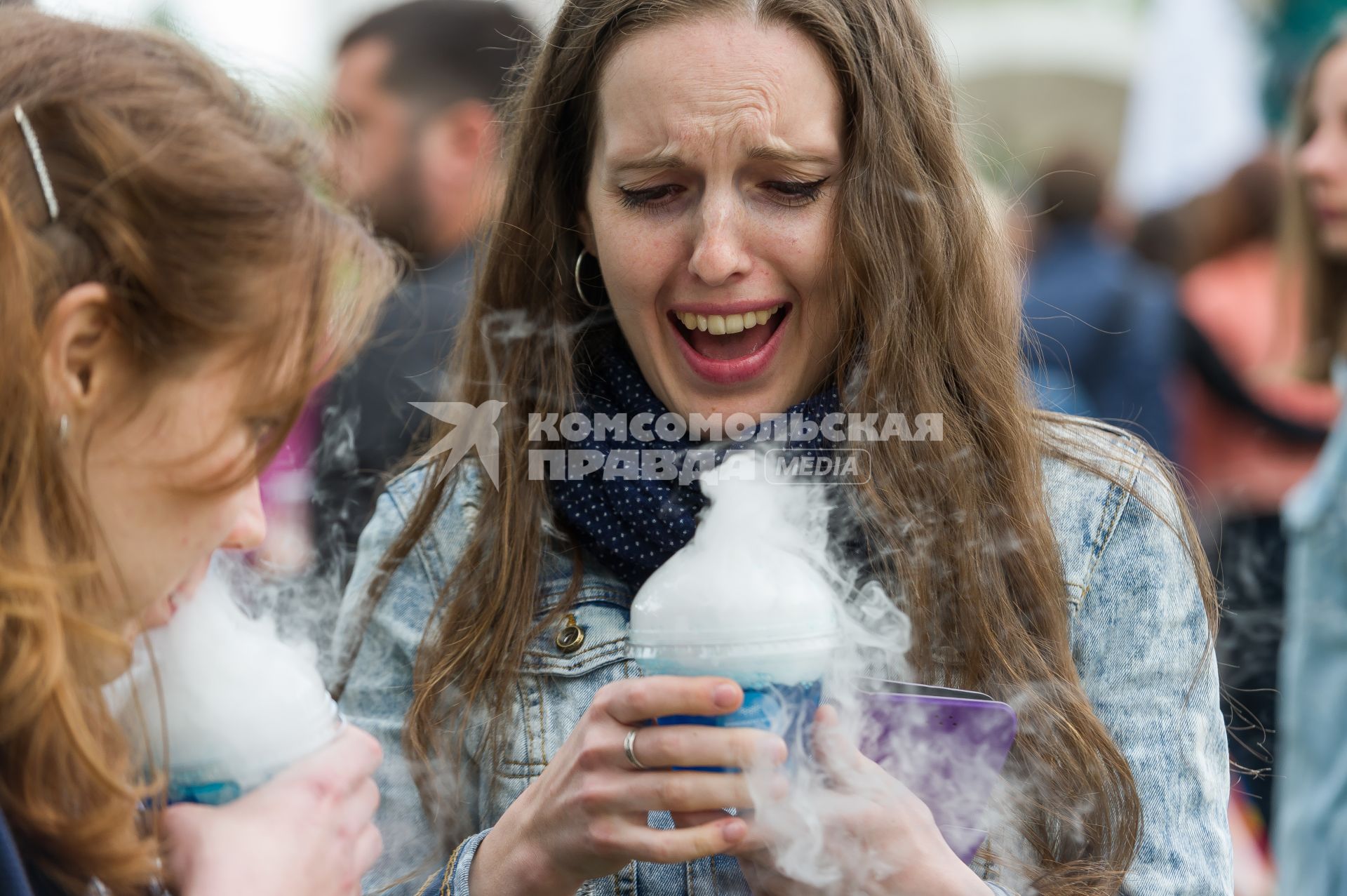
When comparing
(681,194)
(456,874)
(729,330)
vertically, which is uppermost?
(681,194)

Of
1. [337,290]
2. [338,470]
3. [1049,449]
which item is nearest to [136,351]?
[337,290]

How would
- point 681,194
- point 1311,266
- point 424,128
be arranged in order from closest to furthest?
point 681,194 < point 1311,266 < point 424,128

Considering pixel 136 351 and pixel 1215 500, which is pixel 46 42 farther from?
pixel 1215 500

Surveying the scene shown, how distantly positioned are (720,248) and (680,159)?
0.17 metres

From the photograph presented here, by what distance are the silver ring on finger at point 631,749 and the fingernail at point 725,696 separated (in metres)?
0.17

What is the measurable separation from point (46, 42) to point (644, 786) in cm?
124

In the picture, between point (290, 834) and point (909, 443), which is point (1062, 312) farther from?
point (290, 834)

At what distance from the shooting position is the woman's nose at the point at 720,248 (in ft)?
7.43

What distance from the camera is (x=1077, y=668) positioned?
2.21 m

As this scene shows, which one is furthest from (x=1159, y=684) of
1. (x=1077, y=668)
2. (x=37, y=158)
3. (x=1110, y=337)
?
(x=1110, y=337)

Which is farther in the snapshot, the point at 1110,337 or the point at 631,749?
the point at 1110,337

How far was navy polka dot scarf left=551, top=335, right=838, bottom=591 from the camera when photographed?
91.4 inches

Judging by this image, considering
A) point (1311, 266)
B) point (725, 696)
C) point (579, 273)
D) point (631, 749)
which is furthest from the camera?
point (1311, 266)

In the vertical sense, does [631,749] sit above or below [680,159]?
below
